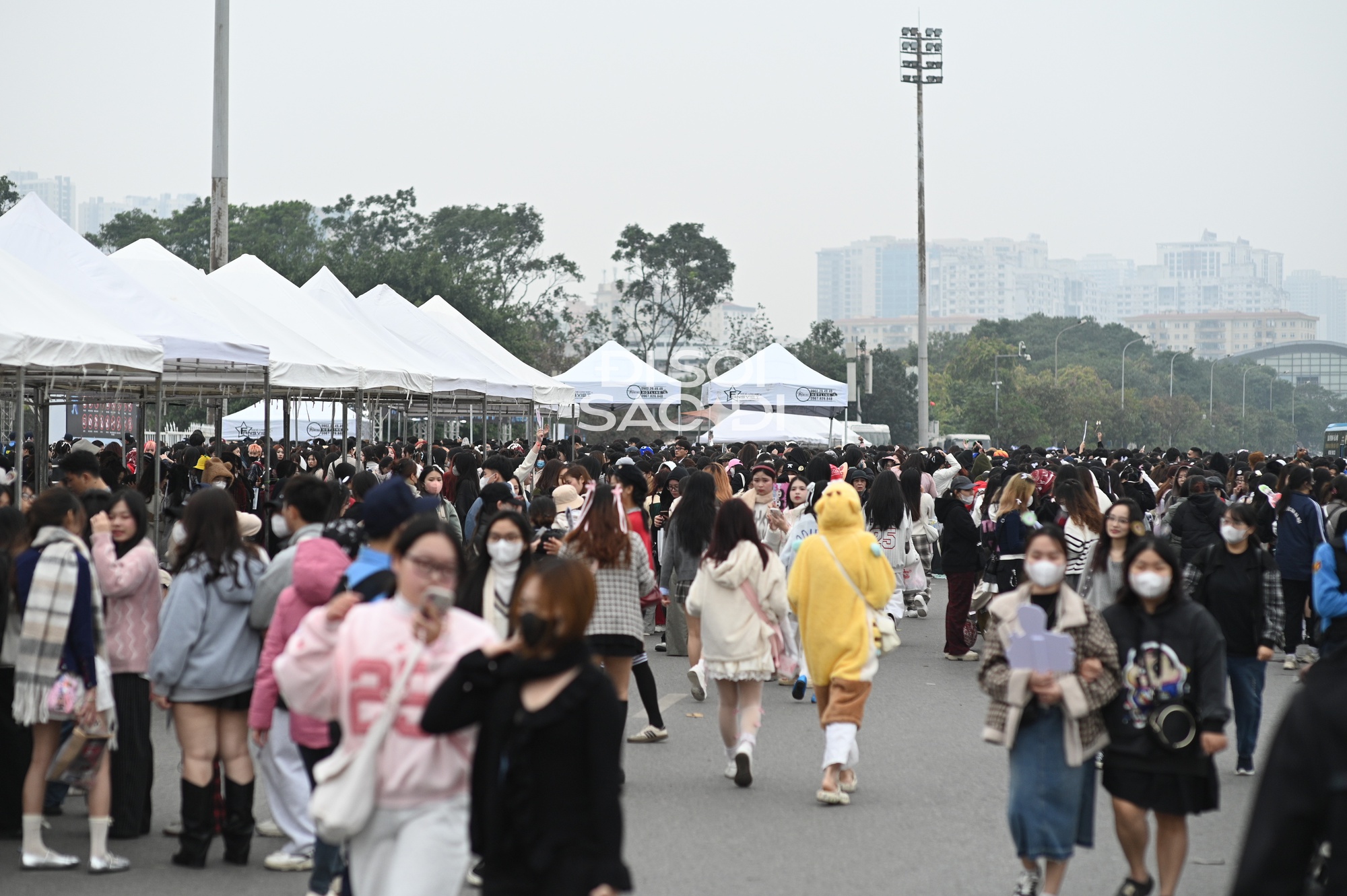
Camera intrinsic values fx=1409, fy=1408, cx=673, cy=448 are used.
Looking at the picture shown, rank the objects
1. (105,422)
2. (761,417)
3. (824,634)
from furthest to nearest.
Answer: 1. (761,417)
2. (105,422)
3. (824,634)

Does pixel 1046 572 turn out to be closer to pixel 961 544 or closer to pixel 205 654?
pixel 205 654

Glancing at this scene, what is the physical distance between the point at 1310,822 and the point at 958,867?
13.5ft

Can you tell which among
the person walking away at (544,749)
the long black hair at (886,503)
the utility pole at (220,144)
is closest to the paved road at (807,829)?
the person walking away at (544,749)

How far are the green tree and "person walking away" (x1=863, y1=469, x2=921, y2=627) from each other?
59.3 m

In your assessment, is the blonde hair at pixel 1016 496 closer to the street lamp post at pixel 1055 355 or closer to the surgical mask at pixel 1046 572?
the surgical mask at pixel 1046 572

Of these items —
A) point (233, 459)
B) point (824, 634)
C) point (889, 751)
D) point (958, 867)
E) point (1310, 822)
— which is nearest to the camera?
point (1310, 822)

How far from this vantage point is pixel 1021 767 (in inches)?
219

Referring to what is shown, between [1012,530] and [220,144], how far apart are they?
585 inches

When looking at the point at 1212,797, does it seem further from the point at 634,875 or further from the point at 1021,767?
the point at 634,875

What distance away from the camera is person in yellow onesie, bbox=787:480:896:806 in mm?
7566

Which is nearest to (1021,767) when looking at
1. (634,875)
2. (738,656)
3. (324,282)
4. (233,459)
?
(634,875)

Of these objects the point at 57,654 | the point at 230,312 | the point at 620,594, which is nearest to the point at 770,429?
the point at 230,312

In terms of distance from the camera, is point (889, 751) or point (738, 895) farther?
point (889, 751)

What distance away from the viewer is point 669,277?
74.1 meters
